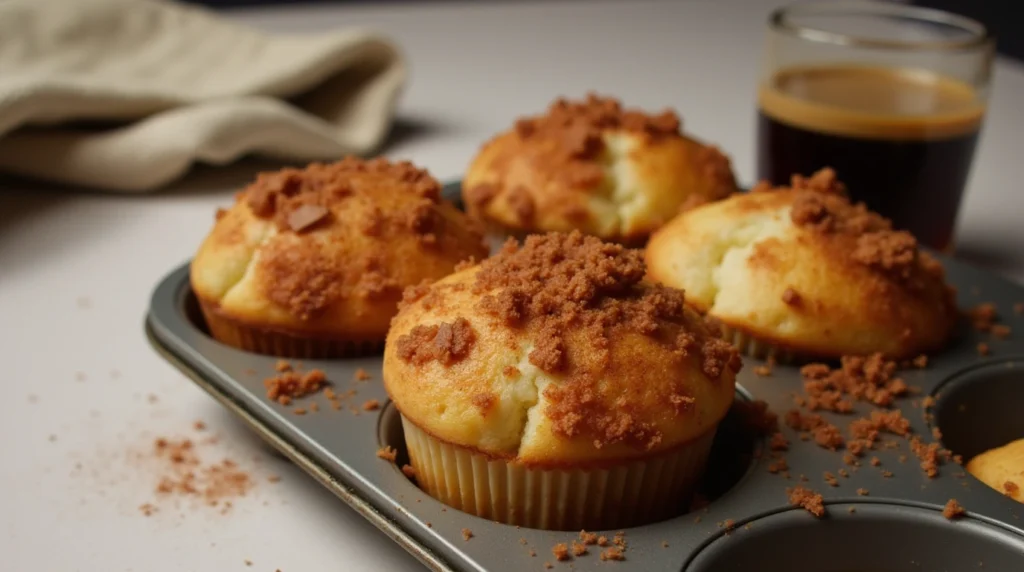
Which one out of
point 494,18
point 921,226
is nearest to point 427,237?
point 921,226

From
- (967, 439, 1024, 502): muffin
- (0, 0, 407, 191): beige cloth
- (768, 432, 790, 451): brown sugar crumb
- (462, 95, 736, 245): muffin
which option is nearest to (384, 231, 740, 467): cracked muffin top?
(768, 432, 790, 451): brown sugar crumb

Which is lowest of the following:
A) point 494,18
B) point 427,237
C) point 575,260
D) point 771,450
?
point 494,18

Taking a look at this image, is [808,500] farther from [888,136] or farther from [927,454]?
[888,136]

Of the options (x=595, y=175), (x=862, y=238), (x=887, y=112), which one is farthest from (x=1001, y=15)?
(x=862, y=238)

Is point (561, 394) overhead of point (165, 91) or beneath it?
overhead

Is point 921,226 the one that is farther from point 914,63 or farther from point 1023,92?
point 1023,92

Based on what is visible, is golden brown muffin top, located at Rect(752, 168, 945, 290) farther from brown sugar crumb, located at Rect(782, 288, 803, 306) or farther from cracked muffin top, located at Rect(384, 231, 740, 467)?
cracked muffin top, located at Rect(384, 231, 740, 467)
